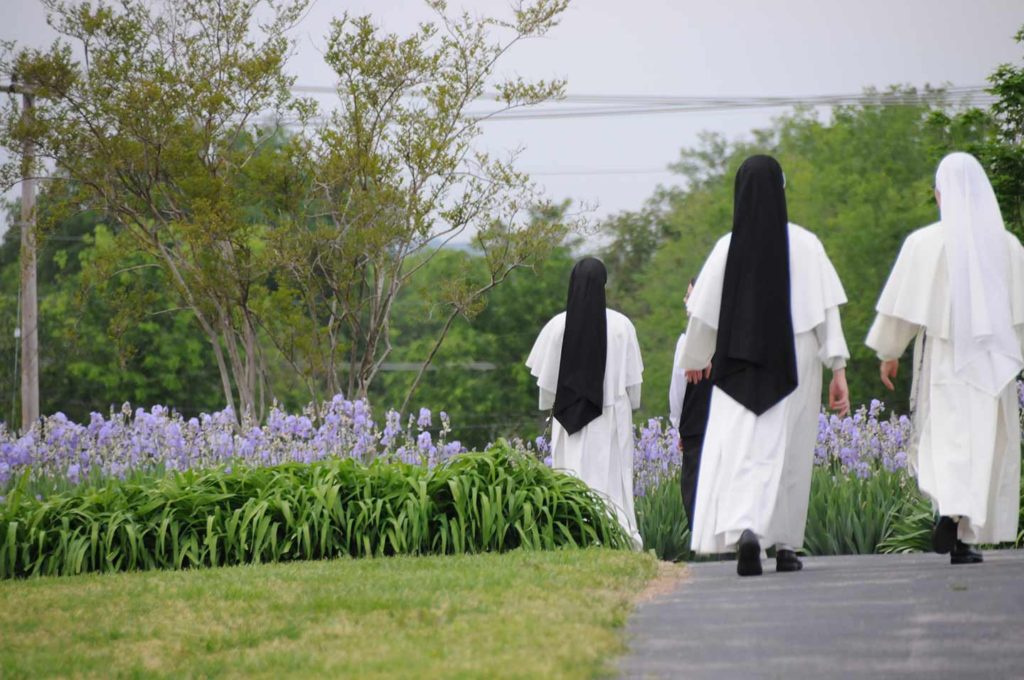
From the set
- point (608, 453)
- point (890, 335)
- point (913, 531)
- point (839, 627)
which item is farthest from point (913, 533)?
point (839, 627)

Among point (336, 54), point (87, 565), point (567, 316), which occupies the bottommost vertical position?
point (87, 565)

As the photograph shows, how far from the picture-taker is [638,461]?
12.4 metres

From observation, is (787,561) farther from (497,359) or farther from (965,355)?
(497,359)

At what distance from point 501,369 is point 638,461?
1647 inches

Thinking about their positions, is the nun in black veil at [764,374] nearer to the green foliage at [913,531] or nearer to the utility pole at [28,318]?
the green foliage at [913,531]

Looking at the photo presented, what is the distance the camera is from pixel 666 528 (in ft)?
36.5

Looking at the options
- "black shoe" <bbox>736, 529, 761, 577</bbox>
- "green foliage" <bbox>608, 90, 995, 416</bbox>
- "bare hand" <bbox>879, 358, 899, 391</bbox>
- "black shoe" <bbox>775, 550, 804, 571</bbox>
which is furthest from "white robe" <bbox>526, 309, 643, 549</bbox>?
"green foliage" <bbox>608, 90, 995, 416</bbox>

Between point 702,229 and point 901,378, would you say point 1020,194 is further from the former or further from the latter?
point 702,229

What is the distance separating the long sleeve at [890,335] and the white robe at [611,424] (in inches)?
129

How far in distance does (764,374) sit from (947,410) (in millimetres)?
1022

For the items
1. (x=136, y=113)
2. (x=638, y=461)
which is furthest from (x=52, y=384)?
(x=638, y=461)

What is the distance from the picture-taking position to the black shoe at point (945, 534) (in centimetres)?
747

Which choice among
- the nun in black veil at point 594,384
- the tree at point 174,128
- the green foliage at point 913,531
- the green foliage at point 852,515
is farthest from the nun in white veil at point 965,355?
the tree at point 174,128

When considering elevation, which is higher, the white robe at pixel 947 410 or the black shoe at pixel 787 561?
the white robe at pixel 947 410
